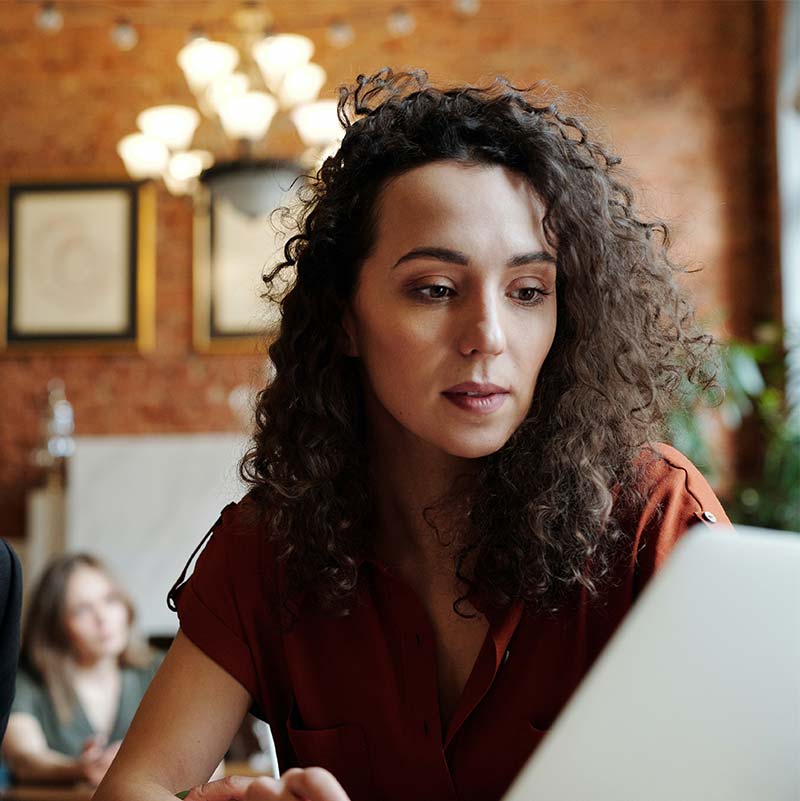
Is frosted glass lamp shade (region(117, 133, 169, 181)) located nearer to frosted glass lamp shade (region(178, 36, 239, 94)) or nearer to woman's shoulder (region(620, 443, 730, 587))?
frosted glass lamp shade (region(178, 36, 239, 94))

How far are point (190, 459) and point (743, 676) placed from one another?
181 inches

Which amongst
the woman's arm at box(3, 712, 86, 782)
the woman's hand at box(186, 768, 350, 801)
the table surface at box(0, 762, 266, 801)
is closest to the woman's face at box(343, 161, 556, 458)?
the woman's hand at box(186, 768, 350, 801)

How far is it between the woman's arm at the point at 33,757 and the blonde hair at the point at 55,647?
0.35ft

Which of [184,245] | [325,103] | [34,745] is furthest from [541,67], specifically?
[34,745]

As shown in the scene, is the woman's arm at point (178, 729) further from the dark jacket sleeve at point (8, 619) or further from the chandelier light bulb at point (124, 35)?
the chandelier light bulb at point (124, 35)

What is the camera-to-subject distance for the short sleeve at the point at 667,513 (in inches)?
→ 44.4

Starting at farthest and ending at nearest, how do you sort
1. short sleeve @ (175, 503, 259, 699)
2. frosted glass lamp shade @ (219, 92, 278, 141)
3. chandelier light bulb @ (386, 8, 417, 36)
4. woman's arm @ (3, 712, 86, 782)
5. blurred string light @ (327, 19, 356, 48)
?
blurred string light @ (327, 19, 356, 48)
chandelier light bulb @ (386, 8, 417, 36)
frosted glass lamp shade @ (219, 92, 278, 141)
woman's arm @ (3, 712, 86, 782)
short sleeve @ (175, 503, 259, 699)

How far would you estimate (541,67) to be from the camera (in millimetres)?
5430

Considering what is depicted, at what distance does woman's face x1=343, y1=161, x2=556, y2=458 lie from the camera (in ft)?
3.65

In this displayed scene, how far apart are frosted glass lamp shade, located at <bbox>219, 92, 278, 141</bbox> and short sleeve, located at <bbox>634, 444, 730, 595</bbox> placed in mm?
2489

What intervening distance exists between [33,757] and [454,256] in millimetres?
2165

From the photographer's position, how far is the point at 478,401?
44.4 inches

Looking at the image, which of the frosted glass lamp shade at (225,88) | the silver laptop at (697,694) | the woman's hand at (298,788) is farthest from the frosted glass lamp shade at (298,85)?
the silver laptop at (697,694)

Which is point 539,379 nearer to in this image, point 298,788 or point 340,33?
point 298,788
